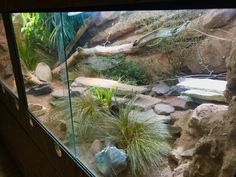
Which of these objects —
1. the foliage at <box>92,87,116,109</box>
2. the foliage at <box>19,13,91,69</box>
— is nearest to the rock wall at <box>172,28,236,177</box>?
the foliage at <box>92,87,116,109</box>

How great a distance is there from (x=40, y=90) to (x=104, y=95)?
753 mm

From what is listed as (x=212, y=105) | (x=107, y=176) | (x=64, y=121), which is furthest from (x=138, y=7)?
(x=64, y=121)

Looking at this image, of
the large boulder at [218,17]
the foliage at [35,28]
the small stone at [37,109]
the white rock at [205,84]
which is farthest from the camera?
the small stone at [37,109]

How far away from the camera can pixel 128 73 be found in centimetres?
105

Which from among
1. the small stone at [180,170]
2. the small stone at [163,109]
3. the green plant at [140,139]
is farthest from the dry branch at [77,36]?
the small stone at [180,170]

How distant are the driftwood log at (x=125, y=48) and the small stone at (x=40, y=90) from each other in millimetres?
259

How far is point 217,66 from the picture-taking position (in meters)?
0.67

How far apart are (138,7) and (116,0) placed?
76mm

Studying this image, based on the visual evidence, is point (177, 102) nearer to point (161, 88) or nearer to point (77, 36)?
point (161, 88)

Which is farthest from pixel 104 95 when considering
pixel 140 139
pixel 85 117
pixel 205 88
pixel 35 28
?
pixel 35 28

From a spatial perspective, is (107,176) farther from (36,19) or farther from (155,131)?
(36,19)

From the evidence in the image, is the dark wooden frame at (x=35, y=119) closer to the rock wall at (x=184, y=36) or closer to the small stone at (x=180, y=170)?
the rock wall at (x=184, y=36)

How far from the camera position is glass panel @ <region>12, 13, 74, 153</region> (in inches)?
54.6

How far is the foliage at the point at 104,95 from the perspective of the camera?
1.21 metres
